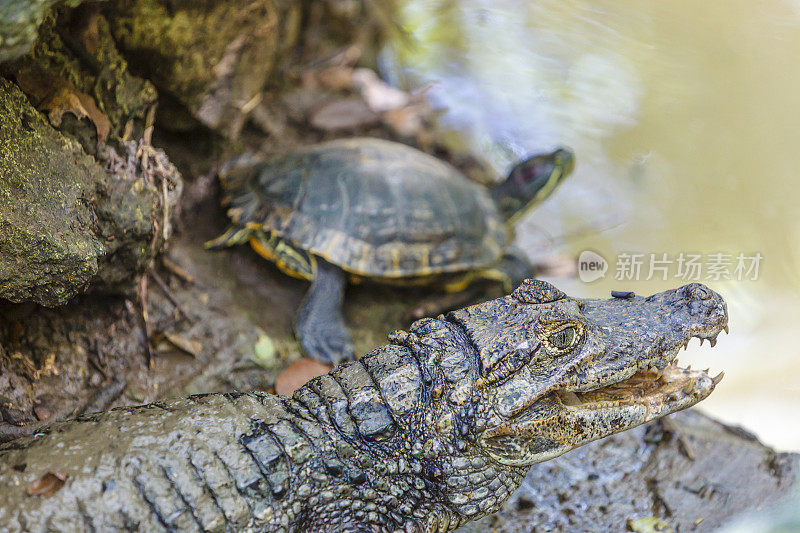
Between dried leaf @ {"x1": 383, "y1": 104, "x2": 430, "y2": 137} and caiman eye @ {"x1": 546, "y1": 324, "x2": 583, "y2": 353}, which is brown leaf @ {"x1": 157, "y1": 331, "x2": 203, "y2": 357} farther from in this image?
dried leaf @ {"x1": 383, "y1": 104, "x2": 430, "y2": 137}

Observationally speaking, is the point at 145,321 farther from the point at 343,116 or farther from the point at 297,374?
the point at 343,116

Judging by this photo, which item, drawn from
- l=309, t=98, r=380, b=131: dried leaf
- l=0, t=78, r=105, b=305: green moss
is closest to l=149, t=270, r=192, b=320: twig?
l=0, t=78, r=105, b=305: green moss

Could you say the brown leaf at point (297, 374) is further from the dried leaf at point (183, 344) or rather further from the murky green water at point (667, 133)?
the murky green water at point (667, 133)

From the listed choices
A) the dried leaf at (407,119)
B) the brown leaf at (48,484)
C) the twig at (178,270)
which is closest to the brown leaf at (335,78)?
the dried leaf at (407,119)

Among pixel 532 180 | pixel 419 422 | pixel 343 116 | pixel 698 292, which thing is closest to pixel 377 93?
pixel 343 116

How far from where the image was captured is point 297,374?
11.6 feet

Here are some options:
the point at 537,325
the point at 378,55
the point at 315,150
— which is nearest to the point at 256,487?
the point at 537,325

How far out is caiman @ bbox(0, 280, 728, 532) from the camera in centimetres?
217

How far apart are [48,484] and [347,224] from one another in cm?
232

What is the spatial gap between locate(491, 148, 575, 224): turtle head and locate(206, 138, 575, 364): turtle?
2.12 ft

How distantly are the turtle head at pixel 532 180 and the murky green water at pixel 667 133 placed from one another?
0.44m

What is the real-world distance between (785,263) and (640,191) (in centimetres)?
125

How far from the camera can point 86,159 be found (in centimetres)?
263

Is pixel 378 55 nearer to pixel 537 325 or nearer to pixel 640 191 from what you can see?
pixel 640 191
